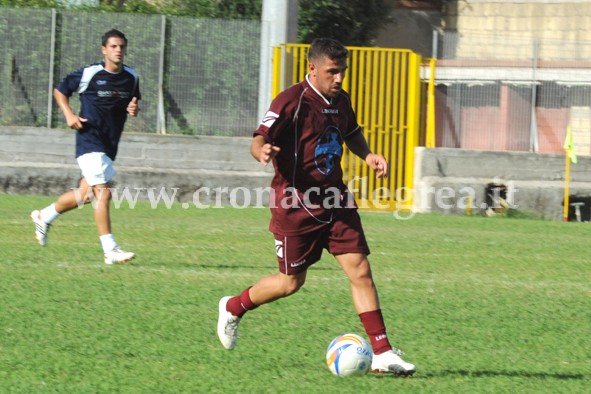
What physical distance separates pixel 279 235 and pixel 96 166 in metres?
4.18

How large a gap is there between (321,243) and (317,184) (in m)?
0.34

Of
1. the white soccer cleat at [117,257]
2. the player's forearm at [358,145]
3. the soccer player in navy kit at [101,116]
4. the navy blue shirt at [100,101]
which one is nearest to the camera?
the player's forearm at [358,145]

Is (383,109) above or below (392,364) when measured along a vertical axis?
above

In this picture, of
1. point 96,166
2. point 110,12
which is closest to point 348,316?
point 96,166

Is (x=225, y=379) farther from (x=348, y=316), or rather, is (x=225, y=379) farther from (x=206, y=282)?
(x=206, y=282)

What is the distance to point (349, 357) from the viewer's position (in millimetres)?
6102

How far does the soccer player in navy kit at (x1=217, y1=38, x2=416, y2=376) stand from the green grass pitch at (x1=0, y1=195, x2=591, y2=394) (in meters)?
0.49

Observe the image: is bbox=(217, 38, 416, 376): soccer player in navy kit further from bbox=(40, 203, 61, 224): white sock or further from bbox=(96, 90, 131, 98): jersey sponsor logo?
bbox=(40, 203, 61, 224): white sock

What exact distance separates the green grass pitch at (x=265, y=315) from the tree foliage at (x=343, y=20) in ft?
37.0

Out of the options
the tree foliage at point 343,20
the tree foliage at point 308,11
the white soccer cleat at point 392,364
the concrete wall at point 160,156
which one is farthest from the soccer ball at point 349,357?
the tree foliage at point 343,20

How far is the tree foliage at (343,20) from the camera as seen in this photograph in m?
24.1

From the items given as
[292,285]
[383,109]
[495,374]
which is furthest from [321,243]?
[383,109]

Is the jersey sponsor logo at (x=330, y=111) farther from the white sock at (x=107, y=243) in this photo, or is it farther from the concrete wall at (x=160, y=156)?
the concrete wall at (x=160, y=156)

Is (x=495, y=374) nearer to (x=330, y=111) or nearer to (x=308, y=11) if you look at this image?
(x=330, y=111)
